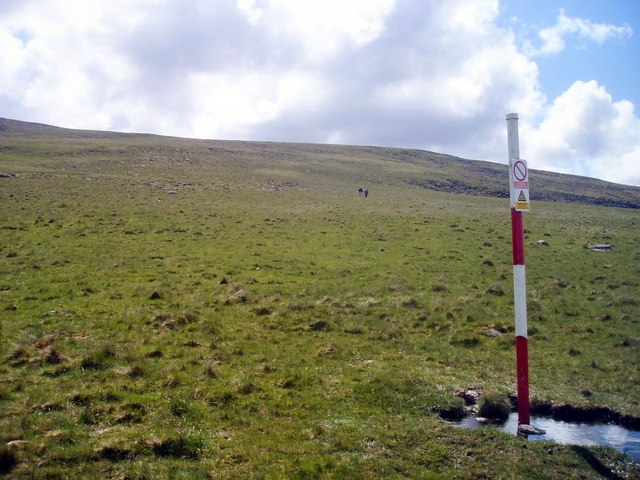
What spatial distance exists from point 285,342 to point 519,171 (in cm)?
814

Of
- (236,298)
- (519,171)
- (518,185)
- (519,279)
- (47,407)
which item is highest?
(519,171)

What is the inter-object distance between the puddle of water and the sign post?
474 millimetres

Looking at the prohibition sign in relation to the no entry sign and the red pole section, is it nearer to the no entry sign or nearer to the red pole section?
the no entry sign

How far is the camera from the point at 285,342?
47.2 feet

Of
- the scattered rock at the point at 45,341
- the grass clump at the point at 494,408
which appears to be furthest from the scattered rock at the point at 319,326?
the scattered rock at the point at 45,341

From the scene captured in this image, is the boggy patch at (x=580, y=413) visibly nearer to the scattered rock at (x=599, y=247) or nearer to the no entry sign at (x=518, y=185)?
the no entry sign at (x=518, y=185)

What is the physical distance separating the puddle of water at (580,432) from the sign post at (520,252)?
474 millimetres

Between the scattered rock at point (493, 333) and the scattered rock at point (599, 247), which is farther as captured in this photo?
the scattered rock at point (599, 247)

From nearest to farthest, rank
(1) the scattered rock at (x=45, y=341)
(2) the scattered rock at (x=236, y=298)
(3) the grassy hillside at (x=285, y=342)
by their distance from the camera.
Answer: (3) the grassy hillside at (x=285, y=342)
(1) the scattered rock at (x=45, y=341)
(2) the scattered rock at (x=236, y=298)

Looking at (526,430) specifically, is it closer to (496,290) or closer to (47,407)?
(47,407)

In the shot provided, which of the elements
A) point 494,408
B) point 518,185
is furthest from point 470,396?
point 518,185

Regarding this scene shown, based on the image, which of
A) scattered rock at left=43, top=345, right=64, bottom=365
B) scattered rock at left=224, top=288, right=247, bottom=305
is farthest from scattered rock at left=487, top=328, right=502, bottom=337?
scattered rock at left=43, top=345, right=64, bottom=365

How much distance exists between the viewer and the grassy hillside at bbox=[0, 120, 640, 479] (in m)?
7.86

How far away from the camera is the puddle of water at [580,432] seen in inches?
347
